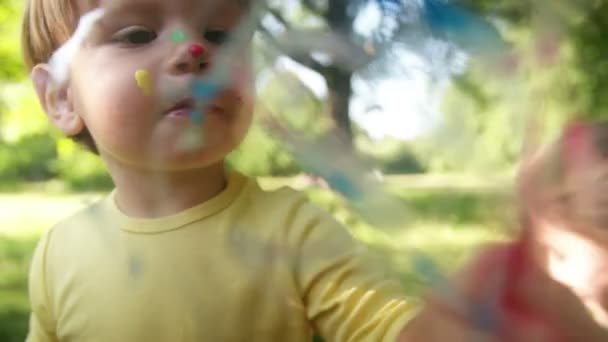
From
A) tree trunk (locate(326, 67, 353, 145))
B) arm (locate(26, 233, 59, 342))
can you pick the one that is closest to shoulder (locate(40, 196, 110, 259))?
arm (locate(26, 233, 59, 342))

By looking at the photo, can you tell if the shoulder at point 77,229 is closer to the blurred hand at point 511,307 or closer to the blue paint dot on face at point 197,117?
the blue paint dot on face at point 197,117

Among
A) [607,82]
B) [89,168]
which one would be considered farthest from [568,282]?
[89,168]

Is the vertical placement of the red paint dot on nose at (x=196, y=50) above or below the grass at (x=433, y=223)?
above

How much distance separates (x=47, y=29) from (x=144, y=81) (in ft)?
0.52

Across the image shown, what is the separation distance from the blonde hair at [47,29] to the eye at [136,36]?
7 cm

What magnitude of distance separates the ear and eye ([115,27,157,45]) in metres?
0.10

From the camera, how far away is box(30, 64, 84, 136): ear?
61cm

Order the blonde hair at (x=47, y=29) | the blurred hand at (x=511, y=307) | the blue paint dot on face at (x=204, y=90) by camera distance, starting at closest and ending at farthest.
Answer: the blurred hand at (x=511, y=307) → the blue paint dot on face at (x=204, y=90) → the blonde hair at (x=47, y=29)

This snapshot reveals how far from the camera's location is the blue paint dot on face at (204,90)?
0.48m

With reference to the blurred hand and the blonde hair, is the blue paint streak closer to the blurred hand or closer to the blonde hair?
the blurred hand

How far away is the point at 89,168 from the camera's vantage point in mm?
679

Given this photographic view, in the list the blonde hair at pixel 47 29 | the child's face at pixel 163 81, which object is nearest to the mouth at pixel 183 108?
the child's face at pixel 163 81

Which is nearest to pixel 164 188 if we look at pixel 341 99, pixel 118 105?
pixel 118 105

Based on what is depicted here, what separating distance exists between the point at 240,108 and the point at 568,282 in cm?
21
